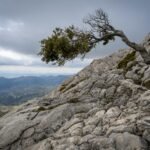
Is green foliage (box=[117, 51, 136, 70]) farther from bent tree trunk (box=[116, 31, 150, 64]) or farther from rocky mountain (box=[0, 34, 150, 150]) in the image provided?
rocky mountain (box=[0, 34, 150, 150])

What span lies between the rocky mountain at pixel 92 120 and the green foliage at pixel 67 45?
21.0 ft

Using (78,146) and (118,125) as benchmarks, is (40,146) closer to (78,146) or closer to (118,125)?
(78,146)

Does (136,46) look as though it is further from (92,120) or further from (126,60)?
(92,120)

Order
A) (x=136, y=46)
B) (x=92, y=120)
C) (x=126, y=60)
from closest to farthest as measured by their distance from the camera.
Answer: (x=92, y=120), (x=136, y=46), (x=126, y=60)

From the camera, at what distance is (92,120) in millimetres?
32750

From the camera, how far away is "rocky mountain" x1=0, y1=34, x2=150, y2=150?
2872 cm

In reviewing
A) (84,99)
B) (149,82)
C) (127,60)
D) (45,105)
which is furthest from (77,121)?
(127,60)

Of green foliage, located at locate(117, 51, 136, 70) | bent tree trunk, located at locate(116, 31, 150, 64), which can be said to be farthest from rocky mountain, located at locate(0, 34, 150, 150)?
green foliage, located at locate(117, 51, 136, 70)

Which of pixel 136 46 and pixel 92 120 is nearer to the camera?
pixel 92 120

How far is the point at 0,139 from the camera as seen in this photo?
3444 centimetres

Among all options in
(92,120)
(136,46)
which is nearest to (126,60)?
(136,46)

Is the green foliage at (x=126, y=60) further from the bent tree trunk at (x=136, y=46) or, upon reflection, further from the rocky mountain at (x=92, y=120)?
the rocky mountain at (x=92, y=120)

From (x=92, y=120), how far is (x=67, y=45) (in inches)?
729

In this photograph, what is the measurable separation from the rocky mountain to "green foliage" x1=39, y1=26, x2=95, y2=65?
21.0 feet
